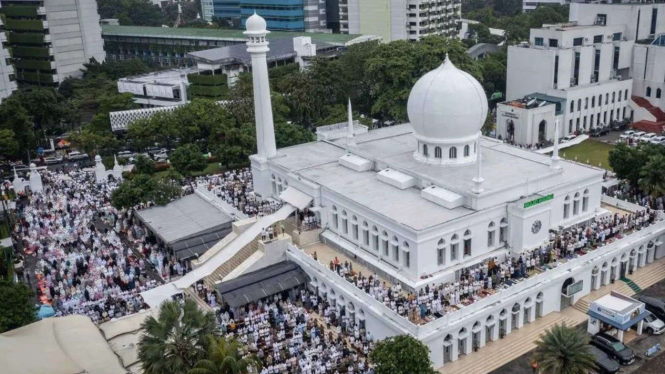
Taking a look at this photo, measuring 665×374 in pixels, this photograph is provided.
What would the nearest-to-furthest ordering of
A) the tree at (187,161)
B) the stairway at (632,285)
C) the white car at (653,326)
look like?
the white car at (653,326), the stairway at (632,285), the tree at (187,161)

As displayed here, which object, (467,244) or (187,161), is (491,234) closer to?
(467,244)

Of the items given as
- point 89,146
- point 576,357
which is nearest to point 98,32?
point 89,146

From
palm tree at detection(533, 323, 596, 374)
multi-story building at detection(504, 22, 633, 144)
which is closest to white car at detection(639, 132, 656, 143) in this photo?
multi-story building at detection(504, 22, 633, 144)

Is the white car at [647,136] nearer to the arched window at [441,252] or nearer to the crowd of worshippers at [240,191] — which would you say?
the arched window at [441,252]

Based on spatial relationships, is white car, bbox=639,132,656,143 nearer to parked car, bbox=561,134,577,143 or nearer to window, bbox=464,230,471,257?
parked car, bbox=561,134,577,143

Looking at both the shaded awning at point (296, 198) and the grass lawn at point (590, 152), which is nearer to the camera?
the shaded awning at point (296, 198)

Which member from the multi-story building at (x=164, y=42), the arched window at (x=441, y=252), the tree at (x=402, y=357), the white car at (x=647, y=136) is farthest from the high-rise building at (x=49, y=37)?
the tree at (x=402, y=357)

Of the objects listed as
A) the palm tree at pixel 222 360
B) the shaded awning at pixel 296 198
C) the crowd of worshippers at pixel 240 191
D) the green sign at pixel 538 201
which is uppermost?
the green sign at pixel 538 201

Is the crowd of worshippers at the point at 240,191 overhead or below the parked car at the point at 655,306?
overhead
